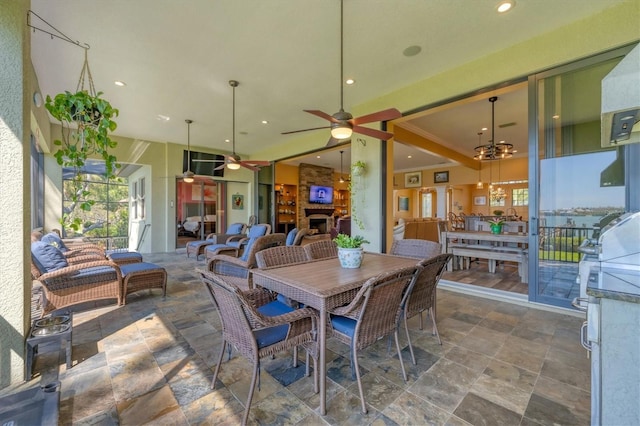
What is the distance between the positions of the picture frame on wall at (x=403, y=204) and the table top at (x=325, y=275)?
11.7 metres

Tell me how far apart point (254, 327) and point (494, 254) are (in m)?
4.71

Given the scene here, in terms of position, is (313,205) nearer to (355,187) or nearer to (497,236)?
(355,187)

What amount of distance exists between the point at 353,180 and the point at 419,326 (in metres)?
2.99

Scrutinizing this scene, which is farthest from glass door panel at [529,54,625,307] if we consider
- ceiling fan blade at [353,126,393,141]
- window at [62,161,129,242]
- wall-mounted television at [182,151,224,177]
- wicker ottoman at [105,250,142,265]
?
window at [62,161,129,242]

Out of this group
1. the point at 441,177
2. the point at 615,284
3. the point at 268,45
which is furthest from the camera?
the point at 441,177

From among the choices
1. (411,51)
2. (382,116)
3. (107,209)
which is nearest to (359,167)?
(411,51)

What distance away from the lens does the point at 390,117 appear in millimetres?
2891

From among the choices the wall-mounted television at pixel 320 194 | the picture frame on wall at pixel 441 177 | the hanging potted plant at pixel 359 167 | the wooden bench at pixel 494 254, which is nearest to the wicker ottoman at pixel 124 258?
the hanging potted plant at pixel 359 167

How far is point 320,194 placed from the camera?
11656mm

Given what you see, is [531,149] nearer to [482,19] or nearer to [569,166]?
[569,166]

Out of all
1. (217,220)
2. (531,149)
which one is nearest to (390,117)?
(531,149)

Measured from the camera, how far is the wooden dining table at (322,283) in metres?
1.66

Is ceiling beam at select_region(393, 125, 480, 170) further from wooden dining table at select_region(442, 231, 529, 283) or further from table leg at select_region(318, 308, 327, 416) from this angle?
table leg at select_region(318, 308, 327, 416)

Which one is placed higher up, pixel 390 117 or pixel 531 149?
pixel 390 117
